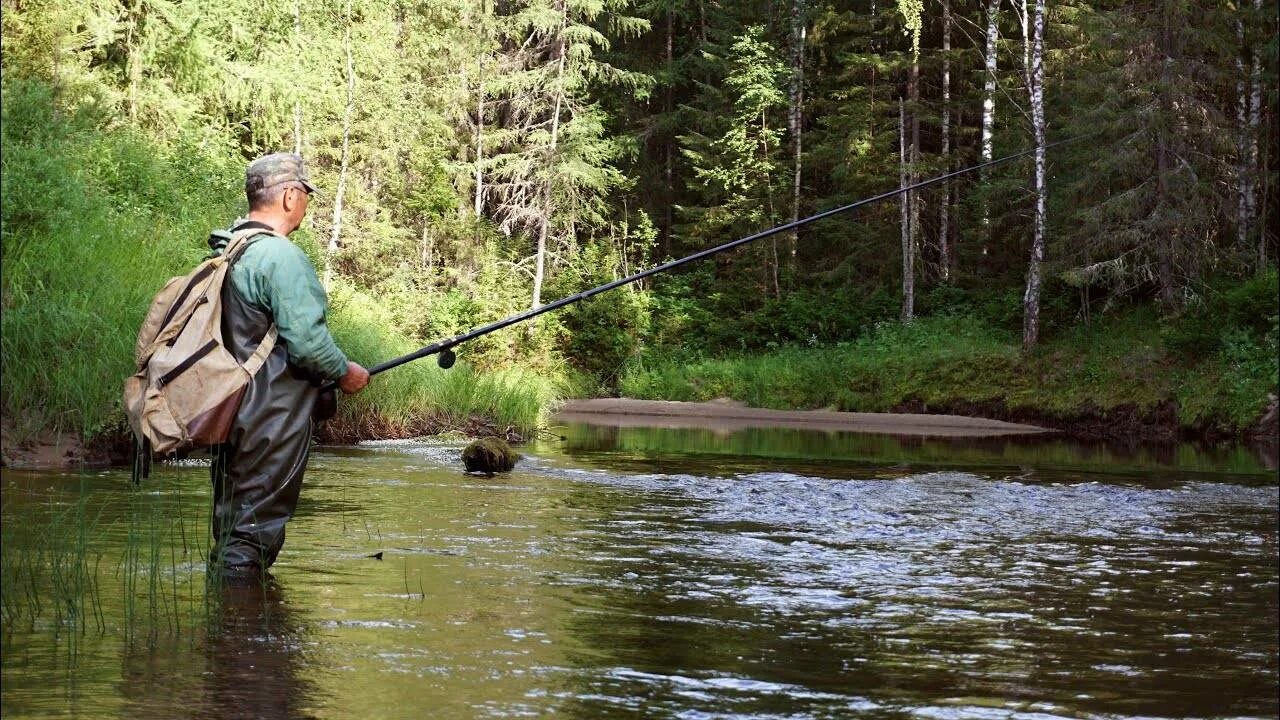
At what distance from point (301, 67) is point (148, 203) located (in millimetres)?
11503

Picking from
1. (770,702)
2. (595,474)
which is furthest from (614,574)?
(595,474)

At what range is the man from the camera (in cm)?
603

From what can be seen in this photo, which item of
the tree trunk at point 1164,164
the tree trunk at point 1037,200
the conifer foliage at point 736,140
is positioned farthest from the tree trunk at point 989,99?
the tree trunk at point 1164,164

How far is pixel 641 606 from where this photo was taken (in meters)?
6.07

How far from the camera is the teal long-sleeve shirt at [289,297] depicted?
6016mm

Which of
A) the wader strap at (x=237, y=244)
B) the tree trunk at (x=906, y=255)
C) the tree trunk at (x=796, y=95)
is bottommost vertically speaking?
the wader strap at (x=237, y=244)

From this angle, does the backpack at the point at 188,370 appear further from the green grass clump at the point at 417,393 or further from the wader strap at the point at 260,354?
the green grass clump at the point at 417,393

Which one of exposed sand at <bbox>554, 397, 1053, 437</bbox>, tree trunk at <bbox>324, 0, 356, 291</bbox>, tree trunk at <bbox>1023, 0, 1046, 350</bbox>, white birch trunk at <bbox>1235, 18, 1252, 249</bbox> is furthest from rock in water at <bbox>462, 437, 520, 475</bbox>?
tree trunk at <bbox>324, 0, 356, 291</bbox>

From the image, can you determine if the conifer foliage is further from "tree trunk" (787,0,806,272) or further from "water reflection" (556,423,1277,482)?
"water reflection" (556,423,1277,482)

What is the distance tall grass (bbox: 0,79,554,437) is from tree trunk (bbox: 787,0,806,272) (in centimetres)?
1972

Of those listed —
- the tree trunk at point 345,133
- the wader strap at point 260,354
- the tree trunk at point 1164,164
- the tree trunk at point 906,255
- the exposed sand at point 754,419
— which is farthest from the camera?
the tree trunk at point 906,255

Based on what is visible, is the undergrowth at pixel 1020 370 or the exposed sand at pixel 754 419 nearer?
the undergrowth at pixel 1020 370

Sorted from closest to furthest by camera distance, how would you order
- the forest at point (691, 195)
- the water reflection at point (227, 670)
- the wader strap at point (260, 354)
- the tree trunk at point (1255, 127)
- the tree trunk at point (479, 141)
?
the water reflection at point (227, 670) → the wader strap at point (260, 354) → the forest at point (691, 195) → the tree trunk at point (1255, 127) → the tree trunk at point (479, 141)

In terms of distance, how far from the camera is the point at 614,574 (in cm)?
700
